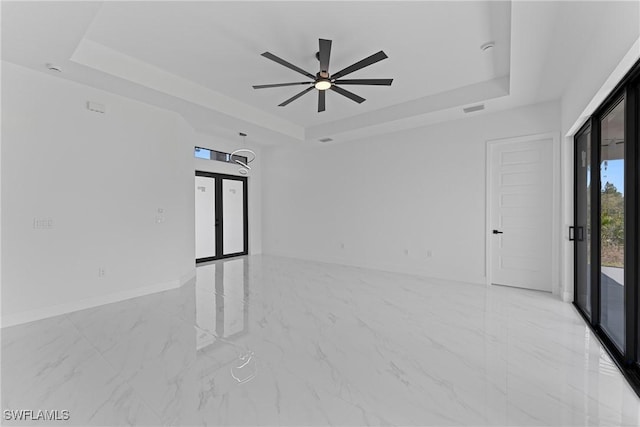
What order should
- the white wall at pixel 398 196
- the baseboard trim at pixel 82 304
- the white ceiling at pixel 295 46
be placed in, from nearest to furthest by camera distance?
Result: the white ceiling at pixel 295 46 → the baseboard trim at pixel 82 304 → the white wall at pixel 398 196

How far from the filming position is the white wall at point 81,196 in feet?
11.1

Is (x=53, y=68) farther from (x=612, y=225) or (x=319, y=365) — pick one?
(x=612, y=225)

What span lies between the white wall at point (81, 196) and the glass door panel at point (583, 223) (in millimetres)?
5659

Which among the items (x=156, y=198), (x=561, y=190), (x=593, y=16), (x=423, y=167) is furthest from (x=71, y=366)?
(x=561, y=190)

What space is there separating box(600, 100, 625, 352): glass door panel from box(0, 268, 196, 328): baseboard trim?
17.8 ft

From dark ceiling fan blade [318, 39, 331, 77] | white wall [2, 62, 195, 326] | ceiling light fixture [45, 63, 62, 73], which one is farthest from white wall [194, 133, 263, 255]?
dark ceiling fan blade [318, 39, 331, 77]

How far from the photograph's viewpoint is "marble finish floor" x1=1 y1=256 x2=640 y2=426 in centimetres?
186

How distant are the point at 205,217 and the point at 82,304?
346 cm

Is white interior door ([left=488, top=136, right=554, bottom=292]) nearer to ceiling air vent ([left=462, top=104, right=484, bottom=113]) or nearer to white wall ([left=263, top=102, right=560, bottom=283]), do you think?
white wall ([left=263, top=102, right=560, bottom=283])

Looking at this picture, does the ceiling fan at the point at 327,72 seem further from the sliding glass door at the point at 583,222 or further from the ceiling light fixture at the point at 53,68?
the sliding glass door at the point at 583,222

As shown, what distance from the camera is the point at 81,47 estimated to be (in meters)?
3.26

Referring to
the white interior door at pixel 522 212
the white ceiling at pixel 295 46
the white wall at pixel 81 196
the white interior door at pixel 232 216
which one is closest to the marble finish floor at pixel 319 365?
the white wall at pixel 81 196

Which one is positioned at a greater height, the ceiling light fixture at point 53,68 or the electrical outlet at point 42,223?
the ceiling light fixture at point 53,68

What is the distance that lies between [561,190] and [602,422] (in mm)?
3329
